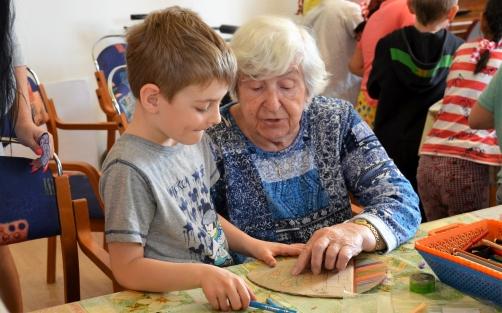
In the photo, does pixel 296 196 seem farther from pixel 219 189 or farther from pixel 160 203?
pixel 160 203

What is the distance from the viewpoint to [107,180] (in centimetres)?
129

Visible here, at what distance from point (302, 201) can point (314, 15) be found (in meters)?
2.40

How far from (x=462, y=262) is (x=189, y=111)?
1.94ft

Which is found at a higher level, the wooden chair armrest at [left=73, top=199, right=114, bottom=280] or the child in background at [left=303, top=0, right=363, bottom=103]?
the child in background at [left=303, top=0, right=363, bottom=103]

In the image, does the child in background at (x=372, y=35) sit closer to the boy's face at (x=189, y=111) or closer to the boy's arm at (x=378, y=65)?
the boy's arm at (x=378, y=65)

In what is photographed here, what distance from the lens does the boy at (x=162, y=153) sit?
126cm

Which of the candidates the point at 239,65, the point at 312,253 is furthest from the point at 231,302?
the point at 239,65

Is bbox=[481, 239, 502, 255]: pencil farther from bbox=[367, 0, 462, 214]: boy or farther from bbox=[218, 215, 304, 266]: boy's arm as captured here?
bbox=[367, 0, 462, 214]: boy

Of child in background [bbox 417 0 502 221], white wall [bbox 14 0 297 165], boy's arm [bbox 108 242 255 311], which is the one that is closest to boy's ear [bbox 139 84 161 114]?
boy's arm [bbox 108 242 255 311]

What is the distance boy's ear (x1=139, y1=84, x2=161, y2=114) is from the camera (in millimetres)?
1290

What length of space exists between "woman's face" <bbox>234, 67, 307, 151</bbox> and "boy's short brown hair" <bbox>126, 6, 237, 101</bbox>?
302mm

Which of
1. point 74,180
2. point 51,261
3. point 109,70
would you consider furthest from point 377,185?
point 109,70

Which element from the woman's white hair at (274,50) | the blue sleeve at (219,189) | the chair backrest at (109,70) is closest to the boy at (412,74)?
the chair backrest at (109,70)

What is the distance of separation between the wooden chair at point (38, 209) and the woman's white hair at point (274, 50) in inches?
21.6
